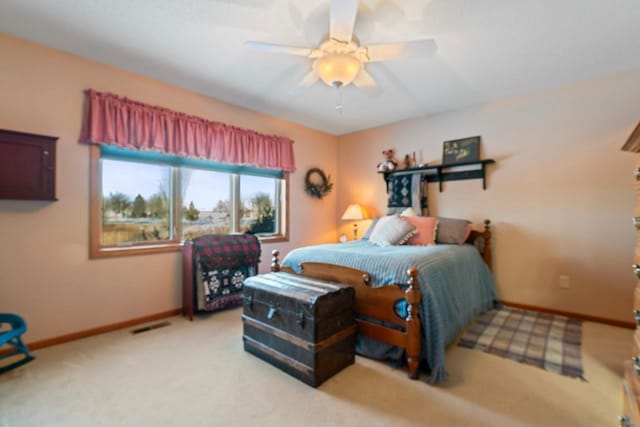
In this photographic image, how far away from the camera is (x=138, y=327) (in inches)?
109

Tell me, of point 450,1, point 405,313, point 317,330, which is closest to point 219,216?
point 317,330

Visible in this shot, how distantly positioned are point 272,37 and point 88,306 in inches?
111

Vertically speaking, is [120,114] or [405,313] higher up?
[120,114]

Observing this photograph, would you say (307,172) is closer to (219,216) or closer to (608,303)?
(219,216)

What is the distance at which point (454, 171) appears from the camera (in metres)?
3.76

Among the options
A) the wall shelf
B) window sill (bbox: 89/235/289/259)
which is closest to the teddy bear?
the wall shelf

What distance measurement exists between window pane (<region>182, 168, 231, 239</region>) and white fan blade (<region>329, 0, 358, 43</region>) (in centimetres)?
229

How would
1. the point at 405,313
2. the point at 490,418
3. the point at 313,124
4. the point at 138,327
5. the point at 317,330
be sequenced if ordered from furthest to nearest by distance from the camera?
the point at 313,124
the point at 138,327
the point at 405,313
the point at 317,330
the point at 490,418

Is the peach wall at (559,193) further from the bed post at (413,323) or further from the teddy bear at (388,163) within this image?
the bed post at (413,323)

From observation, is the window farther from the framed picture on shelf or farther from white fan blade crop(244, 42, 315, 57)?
the framed picture on shelf

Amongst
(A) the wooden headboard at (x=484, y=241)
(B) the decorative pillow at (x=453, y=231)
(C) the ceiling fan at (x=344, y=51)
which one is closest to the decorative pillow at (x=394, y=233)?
(B) the decorative pillow at (x=453, y=231)

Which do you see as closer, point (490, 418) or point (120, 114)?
point (490, 418)

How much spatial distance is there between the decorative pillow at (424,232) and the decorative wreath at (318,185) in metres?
1.73

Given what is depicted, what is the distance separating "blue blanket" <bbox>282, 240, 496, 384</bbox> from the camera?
6.23 ft
